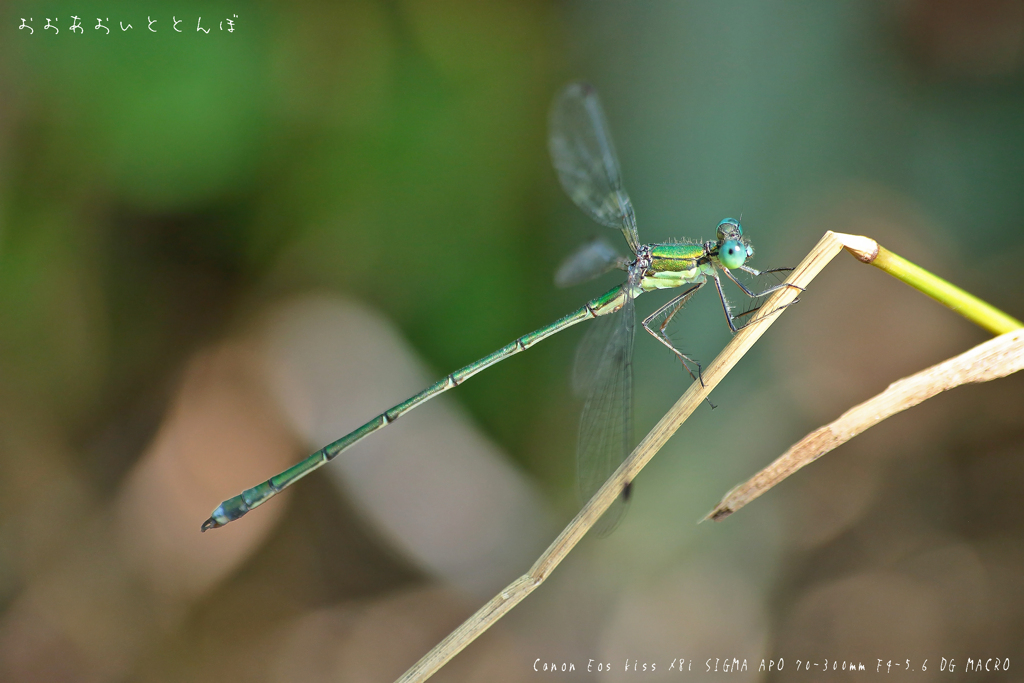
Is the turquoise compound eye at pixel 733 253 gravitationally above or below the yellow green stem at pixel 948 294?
above

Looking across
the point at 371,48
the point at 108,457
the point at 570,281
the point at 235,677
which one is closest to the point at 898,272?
the point at 570,281

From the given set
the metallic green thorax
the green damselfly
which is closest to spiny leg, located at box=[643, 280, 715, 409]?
the green damselfly

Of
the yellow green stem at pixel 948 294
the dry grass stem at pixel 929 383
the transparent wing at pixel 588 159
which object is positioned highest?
the transparent wing at pixel 588 159

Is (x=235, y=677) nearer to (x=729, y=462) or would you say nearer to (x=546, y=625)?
(x=546, y=625)

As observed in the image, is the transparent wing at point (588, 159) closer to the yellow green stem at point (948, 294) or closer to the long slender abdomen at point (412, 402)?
the long slender abdomen at point (412, 402)

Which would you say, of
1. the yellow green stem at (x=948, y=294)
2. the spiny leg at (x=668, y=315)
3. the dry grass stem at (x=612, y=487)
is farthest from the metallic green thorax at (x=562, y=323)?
the yellow green stem at (x=948, y=294)

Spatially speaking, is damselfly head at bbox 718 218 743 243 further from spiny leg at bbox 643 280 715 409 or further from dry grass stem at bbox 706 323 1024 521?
dry grass stem at bbox 706 323 1024 521

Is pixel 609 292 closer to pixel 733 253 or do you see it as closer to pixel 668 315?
pixel 668 315

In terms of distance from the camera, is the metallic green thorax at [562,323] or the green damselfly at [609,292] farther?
the metallic green thorax at [562,323]
